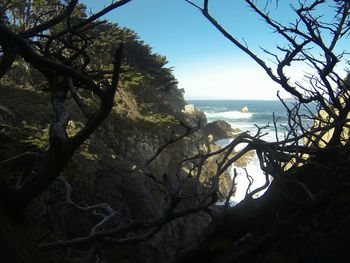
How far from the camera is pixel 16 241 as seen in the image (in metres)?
1.74

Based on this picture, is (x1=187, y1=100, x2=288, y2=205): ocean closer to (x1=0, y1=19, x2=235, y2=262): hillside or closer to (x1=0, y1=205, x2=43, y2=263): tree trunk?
(x1=0, y1=205, x2=43, y2=263): tree trunk

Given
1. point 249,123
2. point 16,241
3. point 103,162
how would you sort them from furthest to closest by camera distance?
point 249,123, point 103,162, point 16,241

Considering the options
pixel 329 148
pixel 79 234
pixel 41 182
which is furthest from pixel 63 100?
pixel 79 234

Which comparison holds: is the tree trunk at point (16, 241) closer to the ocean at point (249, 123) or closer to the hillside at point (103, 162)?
the hillside at point (103, 162)

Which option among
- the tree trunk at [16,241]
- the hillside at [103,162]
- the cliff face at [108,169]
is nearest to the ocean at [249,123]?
the tree trunk at [16,241]

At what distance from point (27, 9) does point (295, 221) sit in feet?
55.9

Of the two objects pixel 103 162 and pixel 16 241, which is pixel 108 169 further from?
pixel 16 241

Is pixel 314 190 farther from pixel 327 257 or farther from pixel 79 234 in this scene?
pixel 79 234

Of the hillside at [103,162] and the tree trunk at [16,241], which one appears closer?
the tree trunk at [16,241]

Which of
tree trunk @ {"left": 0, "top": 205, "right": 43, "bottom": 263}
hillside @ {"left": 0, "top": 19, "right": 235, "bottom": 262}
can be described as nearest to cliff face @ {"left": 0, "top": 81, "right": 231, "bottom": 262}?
hillside @ {"left": 0, "top": 19, "right": 235, "bottom": 262}

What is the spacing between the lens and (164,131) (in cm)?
1750

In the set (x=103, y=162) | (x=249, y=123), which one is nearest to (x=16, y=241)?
(x=103, y=162)

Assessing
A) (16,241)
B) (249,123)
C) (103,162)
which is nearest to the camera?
(16,241)

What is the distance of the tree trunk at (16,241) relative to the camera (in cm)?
163
